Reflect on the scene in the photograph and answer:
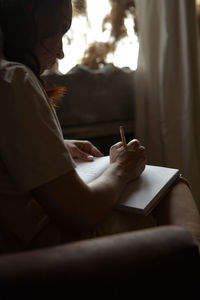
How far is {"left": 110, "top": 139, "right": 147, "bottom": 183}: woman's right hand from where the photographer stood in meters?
0.87

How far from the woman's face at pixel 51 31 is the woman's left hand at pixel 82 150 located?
32 cm

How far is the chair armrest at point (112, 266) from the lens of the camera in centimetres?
50

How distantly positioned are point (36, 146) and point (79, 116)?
1.14m

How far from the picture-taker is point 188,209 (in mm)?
884

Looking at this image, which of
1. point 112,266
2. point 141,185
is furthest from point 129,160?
point 112,266

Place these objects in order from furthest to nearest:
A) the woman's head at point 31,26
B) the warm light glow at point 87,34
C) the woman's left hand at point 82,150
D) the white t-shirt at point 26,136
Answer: the warm light glow at point 87,34, the woman's left hand at point 82,150, the woman's head at point 31,26, the white t-shirt at point 26,136

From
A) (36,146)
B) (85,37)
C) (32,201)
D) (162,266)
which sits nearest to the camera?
(162,266)

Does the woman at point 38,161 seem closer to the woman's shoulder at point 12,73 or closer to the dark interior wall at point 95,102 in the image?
the woman's shoulder at point 12,73

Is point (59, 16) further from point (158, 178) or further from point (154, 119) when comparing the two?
point (154, 119)

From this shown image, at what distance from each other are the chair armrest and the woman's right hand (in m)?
0.30

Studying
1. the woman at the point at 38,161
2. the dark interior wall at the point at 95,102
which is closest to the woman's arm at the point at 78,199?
the woman at the point at 38,161

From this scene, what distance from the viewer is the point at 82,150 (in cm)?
115

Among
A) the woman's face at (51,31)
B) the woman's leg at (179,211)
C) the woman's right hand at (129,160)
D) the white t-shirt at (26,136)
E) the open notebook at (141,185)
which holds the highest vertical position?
the woman's face at (51,31)

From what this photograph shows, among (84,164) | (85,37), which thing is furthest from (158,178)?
(85,37)
